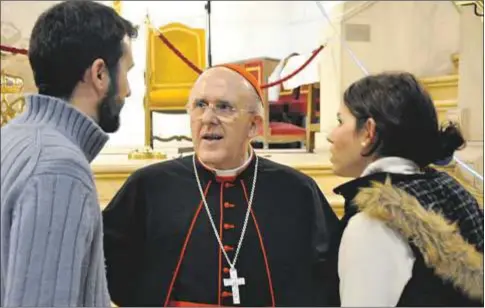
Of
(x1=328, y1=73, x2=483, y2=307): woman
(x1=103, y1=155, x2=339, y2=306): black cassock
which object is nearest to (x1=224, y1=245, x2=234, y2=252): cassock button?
(x1=103, y1=155, x2=339, y2=306): black cassock

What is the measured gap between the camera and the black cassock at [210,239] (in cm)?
171

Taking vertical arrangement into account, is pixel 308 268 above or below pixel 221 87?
below

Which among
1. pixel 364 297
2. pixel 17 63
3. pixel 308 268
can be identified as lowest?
pixel 308 268

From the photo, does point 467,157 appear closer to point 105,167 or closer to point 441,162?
point 105,167

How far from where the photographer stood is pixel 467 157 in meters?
3.67

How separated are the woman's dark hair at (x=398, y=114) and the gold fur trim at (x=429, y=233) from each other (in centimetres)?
9

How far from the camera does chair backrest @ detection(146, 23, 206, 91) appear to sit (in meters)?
5.11

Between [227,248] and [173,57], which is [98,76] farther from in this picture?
[173,57]

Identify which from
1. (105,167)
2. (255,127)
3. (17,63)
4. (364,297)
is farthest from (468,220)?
(17,63)

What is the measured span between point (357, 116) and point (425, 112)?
15cm

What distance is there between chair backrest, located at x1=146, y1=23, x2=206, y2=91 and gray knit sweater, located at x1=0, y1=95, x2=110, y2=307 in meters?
3.99

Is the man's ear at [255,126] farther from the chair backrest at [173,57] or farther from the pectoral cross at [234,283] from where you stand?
the chair backrest at [173,57]

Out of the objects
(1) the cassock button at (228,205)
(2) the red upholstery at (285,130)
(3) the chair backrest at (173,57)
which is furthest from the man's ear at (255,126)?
(2) the red upholstery at (285,130)

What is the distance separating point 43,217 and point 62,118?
21cm
